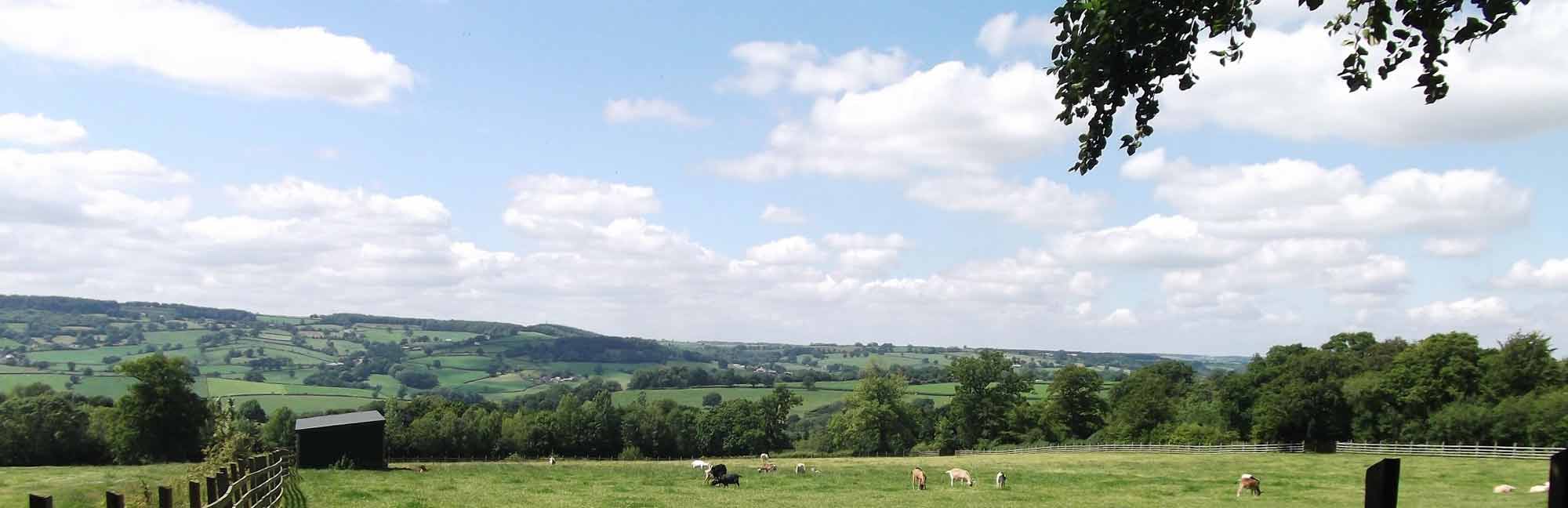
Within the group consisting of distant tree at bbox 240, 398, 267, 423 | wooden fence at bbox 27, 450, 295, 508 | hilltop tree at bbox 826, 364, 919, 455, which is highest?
wooden fence at bbox 27, 450, 295, 508

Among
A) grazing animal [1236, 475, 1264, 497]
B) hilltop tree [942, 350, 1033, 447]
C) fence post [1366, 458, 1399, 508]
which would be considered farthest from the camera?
hilltop tree [942, 350, 1033, 447]

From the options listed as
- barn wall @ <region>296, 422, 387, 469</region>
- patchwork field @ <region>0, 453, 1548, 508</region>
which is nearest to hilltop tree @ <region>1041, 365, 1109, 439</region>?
patchwork field @ <region>0, 453, 1548, 508</region>

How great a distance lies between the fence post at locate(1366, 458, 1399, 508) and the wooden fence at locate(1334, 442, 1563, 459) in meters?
56.4

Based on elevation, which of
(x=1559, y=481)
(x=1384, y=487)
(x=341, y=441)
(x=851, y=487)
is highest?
(x=1559, y=481)

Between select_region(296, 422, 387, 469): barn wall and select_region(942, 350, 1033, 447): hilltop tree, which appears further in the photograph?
select_region(942, 350, 1033, 447): hilltop tree

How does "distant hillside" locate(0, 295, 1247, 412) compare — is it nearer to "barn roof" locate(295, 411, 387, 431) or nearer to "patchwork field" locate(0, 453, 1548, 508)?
"barn roof" locate(295, 411, 387, 431)

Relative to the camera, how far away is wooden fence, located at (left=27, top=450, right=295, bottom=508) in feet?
26.5

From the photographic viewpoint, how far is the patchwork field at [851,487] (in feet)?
88.0

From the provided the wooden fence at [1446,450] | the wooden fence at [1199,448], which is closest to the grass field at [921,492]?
the wooden fence at [1446,450]

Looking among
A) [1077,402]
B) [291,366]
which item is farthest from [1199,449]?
[291,366]

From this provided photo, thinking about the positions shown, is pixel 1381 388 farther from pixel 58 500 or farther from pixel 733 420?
pixel 58 500

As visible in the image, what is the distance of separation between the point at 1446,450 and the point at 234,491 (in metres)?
62.7

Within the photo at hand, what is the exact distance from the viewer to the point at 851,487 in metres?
34.3

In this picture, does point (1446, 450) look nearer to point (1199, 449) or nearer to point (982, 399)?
point (1199, 449)
